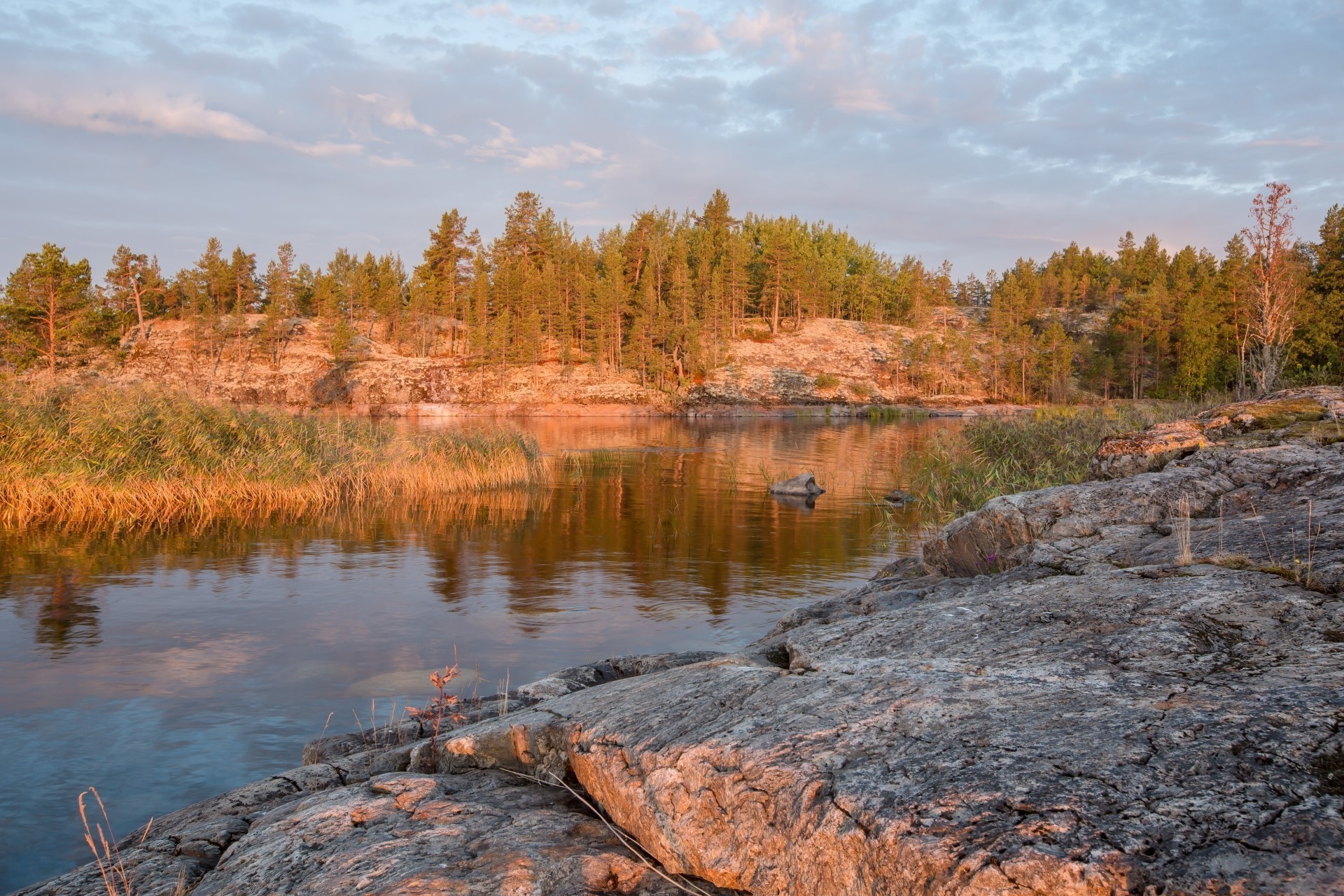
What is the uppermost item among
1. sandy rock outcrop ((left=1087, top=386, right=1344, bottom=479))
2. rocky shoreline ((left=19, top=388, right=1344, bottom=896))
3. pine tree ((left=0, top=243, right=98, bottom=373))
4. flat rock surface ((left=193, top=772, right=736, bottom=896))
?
pine tree ((left=0, top=243, right=98, bottom=373))

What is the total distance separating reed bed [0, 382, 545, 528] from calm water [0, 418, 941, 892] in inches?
41.5

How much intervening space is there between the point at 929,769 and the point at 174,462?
1805 cm

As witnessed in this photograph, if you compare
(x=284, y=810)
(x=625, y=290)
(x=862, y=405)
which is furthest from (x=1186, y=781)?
(x=625, y=290)

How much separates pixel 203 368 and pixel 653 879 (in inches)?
3168

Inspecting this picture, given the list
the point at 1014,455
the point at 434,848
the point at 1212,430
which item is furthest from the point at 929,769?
the point at 1014,455

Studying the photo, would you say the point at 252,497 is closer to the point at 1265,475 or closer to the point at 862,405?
the point at 1265,475

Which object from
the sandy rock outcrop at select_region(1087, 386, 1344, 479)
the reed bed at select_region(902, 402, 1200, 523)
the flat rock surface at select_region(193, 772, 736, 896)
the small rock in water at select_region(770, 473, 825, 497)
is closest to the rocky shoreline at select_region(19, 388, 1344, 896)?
the flat rock surface at select_region(193, 772, 736, 896)

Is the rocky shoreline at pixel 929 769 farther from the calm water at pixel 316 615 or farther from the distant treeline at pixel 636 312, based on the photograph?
the distant treeline at pixel 636 312

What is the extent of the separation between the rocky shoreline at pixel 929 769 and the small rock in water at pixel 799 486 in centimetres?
1628

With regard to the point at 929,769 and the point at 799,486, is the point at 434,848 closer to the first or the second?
the point at 929,769

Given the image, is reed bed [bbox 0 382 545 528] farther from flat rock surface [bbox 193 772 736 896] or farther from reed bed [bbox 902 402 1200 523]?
flat rock surface [bbox 193 772 736 896]

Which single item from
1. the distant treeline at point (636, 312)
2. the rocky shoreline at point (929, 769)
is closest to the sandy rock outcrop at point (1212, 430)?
the rocky shoreline at point (929, 769)

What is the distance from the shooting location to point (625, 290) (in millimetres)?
78375

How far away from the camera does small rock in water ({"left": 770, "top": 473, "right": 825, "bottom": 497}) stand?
21.5 meters
